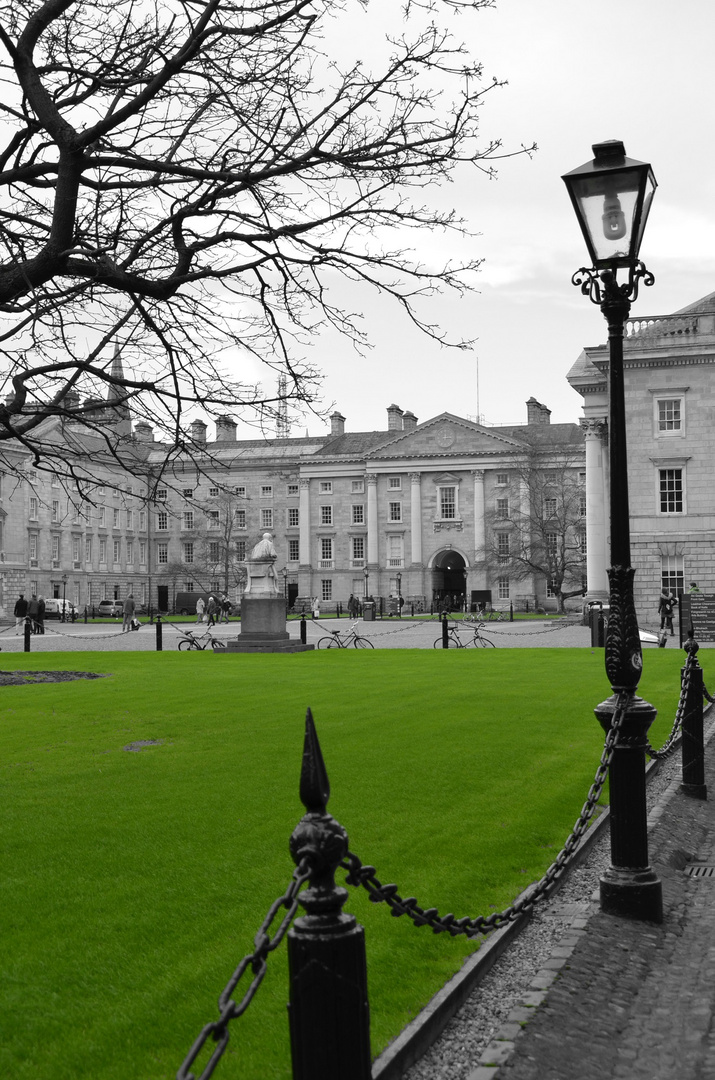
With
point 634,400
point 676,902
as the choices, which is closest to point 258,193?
point 676,902

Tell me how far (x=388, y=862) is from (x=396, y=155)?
6.73m

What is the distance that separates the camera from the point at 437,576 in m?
91.5

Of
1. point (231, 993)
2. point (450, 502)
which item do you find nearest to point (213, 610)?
point (450, 502)

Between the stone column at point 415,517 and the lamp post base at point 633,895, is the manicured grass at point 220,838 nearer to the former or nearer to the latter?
the lamp post base at point 633,895

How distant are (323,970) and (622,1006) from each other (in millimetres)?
2200

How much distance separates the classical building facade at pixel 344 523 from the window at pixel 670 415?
3259cm

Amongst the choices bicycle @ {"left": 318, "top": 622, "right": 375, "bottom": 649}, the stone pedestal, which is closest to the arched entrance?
bicycle @ {"left": 318, "top": 622, "right": 375, "bottom": 649}

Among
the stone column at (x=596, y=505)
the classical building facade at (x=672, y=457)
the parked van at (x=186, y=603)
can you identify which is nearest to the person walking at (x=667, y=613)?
the classical building facade at (x=672, y=457)

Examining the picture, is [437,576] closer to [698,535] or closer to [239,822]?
[698,535]

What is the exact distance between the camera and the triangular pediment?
290 feet

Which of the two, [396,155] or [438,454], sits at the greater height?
[438,454]

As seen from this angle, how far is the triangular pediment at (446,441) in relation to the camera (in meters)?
88.4

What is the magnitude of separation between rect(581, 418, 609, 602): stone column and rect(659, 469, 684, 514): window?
12.5 feet

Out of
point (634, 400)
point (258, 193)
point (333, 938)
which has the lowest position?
point (333, 938)
